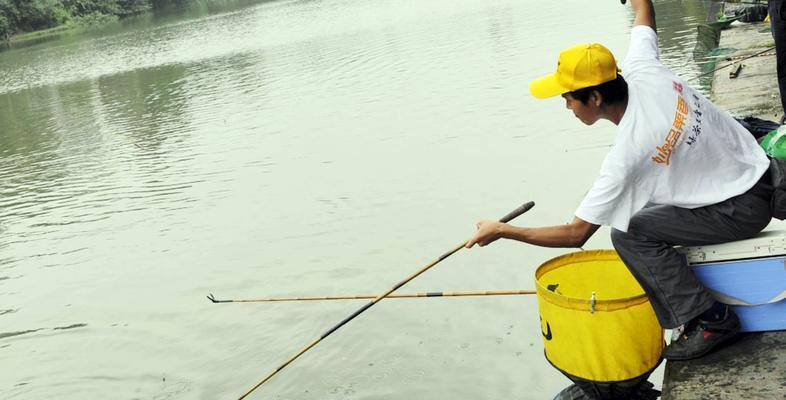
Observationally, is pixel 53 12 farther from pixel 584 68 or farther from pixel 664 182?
pixel 664 182

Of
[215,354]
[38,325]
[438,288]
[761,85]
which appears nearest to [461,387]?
[438,288]

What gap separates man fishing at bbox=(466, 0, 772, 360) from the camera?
2.98 meters

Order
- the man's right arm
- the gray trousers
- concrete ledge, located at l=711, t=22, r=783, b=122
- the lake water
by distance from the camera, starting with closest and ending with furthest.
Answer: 1. the gray trousers
2. the man's right arm
3. the lake water
4. concrete ledge, located at l=711, t=22, r=783, b=122

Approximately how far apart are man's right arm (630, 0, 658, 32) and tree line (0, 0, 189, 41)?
5451 cm

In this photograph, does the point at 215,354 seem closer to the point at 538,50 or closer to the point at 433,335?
the point at 433,335

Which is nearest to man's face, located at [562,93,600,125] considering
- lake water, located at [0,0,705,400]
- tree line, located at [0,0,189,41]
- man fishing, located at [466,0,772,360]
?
man fishing, located at [466,0,772,360]

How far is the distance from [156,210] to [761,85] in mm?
6315

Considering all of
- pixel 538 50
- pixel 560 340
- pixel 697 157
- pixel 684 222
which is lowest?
pixel 538 50

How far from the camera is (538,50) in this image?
51.8 ft

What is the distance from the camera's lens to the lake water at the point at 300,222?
5.29 metres

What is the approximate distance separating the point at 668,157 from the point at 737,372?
32.9 inches

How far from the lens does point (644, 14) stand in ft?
12.4

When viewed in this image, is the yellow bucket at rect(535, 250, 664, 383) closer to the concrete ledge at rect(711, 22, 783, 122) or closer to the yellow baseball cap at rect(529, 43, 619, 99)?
the yellow baseball cap at rect(529, 43, 619, 99)

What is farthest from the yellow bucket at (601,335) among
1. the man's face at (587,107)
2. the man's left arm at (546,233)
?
the man's face at (587,107)
